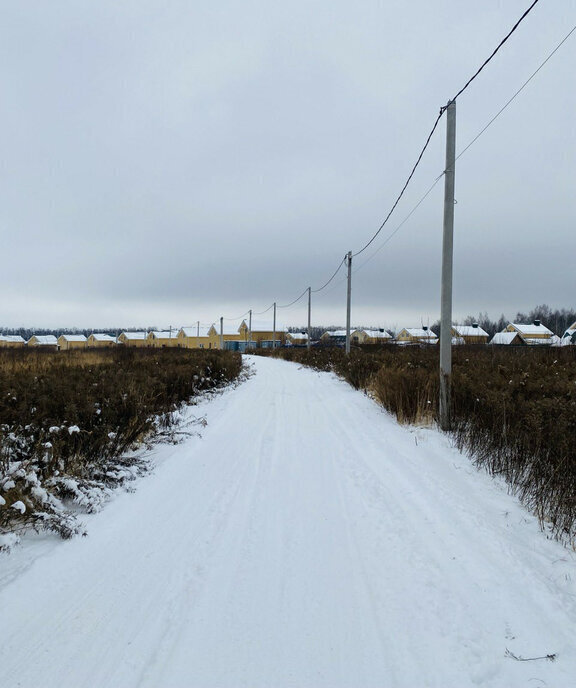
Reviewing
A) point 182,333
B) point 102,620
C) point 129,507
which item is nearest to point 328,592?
point 102,620

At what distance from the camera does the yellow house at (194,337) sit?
6906cm

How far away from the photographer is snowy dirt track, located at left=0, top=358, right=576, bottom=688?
175 cm

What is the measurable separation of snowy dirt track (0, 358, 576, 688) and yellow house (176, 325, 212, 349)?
65.8 meters

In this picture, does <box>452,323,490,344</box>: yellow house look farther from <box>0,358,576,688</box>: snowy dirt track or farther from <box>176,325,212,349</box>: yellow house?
<box>176,325,212,349</box>: yellow house

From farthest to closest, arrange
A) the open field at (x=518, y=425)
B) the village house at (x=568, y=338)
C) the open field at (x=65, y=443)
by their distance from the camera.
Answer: the village house at (x=568, y=338) < the open field at (x=518, y=425) < the open field at (x=65, y=443)

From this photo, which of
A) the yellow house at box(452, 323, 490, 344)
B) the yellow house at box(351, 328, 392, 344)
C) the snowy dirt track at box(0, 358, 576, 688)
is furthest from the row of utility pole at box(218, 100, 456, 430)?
the yellow house at box(351, 328, 392, 344)

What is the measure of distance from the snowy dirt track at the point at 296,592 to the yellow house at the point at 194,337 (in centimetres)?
6579

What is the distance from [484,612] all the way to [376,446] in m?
3.41

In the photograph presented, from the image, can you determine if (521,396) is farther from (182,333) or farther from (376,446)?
(182,333)

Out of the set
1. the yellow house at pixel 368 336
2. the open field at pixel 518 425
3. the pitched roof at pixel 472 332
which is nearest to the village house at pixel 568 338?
the pitched roof at pixel 472 332

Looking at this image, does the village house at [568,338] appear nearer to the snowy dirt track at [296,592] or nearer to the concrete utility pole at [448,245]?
the concrete utility pole at [448,245]

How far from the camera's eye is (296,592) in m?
2.27

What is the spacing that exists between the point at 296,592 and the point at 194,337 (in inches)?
2771

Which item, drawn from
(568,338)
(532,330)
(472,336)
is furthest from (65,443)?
(532,330)
